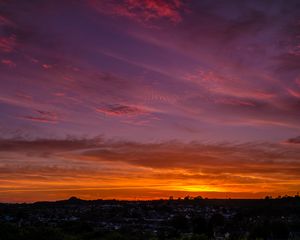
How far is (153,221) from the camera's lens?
118625 mm

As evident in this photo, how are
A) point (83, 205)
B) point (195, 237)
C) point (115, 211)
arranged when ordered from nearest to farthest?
point (195, 237), point (115, 211), point (83, 205)

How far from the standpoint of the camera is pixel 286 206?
399 feet

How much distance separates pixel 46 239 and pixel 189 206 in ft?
427

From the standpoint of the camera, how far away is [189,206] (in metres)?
171

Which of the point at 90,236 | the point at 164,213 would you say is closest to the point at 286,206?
the point at 164,213

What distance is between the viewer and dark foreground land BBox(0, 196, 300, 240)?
4806 cm

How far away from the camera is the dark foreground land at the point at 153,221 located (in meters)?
48.1

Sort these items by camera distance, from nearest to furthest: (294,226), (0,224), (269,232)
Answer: (0,224) < (269,232) < (294,226)

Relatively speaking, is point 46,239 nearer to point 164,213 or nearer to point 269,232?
point 269,232

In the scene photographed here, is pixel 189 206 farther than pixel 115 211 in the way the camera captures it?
Yes

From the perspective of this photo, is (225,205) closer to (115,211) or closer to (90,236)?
(115,211)

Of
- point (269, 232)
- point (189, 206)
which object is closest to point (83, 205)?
point (189, 206)

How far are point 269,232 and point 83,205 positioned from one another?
112848 millimetres

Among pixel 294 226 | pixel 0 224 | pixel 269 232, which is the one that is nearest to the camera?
pixel 0 224
